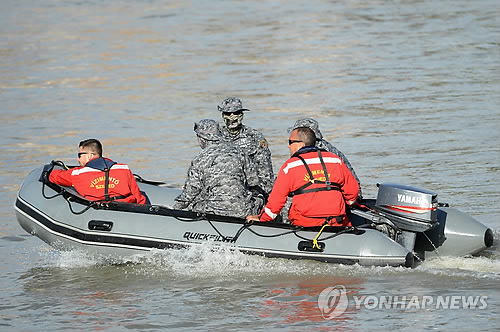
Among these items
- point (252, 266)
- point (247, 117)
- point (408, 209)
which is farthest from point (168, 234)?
point (247, 117)

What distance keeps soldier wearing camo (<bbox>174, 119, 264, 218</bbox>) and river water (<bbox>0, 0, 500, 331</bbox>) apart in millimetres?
468

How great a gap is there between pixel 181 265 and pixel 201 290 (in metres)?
0.59

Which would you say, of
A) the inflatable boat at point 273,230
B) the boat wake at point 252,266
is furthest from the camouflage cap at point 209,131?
the boat wake at point 252,266

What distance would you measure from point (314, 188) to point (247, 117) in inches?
338

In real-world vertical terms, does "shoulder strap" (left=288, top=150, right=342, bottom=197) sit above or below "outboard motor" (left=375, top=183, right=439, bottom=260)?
above

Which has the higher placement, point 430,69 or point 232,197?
point 430,69

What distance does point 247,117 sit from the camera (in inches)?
655

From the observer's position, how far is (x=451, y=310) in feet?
23.5

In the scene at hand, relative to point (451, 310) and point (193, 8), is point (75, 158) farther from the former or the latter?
point (193, 8)

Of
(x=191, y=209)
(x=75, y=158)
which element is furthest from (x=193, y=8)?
(x=191, y=209)

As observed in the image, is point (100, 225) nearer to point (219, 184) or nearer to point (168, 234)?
point (168, 234)
